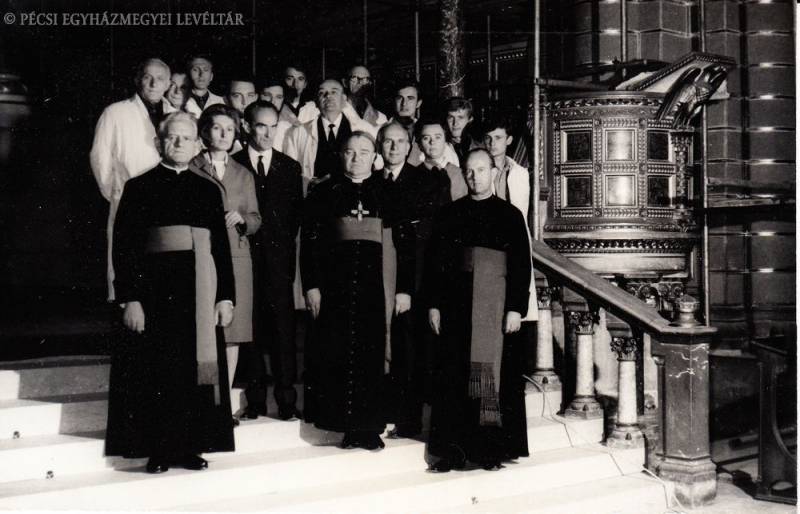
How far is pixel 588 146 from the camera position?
8500 millimetres

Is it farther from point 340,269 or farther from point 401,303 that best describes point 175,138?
point 401,303

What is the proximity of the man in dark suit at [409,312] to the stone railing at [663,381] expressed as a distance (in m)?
1.14

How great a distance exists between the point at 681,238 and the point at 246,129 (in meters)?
4.41

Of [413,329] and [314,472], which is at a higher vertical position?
[413,329]

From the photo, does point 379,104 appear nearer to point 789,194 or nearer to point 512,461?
point 512,461

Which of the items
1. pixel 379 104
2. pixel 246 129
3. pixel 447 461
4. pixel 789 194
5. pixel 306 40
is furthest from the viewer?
pixel 306 40

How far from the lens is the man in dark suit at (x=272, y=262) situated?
17.7ft

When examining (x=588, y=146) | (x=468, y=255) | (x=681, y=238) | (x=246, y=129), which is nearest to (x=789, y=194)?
(x=681, y=238)

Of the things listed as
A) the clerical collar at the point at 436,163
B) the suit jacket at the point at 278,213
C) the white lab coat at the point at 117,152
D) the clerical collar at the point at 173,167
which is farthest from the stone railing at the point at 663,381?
the white lab coat at the point at 117,152

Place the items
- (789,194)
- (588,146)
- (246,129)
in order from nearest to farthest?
1. (246,129)
2. (588,146)
3. (789,194)

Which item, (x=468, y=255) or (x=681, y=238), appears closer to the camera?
(x=468, y=255)

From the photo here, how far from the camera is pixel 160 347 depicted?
185 inches

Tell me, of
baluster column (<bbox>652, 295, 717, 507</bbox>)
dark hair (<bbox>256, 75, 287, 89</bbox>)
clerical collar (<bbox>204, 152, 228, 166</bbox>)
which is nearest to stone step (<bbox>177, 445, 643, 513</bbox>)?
baluster column (<bbox>652, 295, 717, 507</bbox>)

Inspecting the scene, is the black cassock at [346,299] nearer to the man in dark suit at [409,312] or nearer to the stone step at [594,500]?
the man in dark suit at [409,312]
